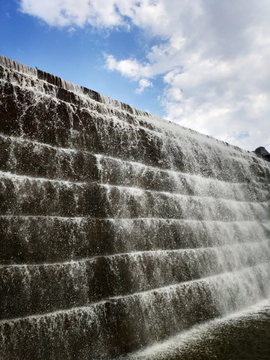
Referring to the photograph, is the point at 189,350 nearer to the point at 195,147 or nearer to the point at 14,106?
the point at 14,106

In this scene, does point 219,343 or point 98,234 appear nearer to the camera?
point 219,343

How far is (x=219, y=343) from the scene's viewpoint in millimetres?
4406

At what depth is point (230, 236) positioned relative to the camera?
8.29m

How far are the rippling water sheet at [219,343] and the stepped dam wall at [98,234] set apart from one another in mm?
222

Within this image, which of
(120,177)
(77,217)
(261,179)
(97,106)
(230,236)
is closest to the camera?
(77,217)

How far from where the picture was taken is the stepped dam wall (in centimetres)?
390

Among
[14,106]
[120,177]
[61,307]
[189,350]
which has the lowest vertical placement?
[189,350]

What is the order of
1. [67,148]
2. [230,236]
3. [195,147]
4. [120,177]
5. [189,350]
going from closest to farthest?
[189,350] < [67,148] < [120,177] < [230,236] < [195,147]

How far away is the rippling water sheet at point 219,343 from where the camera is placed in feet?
13.0

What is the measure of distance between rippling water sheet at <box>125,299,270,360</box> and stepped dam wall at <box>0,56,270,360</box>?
222 mm

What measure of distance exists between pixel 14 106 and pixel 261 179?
12.3 meters

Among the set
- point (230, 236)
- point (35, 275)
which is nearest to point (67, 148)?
point (35, 275)

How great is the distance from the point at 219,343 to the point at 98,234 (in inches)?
118

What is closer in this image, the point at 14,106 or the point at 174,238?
the point at 14,106
